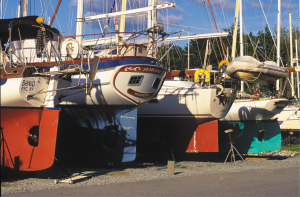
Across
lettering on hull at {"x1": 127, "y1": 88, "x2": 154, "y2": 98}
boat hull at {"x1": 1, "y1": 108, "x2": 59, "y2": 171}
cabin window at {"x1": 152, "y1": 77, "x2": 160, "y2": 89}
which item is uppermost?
cabin window at {"x1": 152, "y1": 77, "x2": 160, "y2": 89}

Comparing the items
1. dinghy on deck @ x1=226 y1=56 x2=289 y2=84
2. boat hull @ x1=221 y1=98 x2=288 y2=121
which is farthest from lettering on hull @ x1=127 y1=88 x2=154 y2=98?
boat hull @ x1=221 y1=98 x2=288 y2=121

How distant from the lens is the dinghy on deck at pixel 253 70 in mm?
12914

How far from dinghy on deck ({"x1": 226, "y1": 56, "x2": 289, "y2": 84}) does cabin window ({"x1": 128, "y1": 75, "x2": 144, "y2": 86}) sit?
342 cm

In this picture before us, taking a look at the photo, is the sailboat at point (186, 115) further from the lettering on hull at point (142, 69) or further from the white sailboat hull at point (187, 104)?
the lettering on hull at point (142, 69)

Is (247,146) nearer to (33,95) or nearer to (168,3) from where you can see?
(168,3)

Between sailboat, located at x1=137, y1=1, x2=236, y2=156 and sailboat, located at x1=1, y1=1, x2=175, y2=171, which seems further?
sailboat, located at x1=137, y1=1, x2=236, y2=156

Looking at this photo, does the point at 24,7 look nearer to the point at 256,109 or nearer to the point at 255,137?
the point at 256,109

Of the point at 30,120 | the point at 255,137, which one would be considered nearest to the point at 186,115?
the point at 255,137

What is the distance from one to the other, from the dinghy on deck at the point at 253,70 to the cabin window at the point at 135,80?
3.42m

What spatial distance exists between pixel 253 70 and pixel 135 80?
170 inches

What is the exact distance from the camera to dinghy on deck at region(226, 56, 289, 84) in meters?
12.9

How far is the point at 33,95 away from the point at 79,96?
2.99m

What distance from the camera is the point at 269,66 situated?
13.2m

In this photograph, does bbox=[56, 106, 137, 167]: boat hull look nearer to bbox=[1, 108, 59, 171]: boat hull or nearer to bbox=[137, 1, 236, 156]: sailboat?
bbox=[1, 108, 59, 171]: boat hull
